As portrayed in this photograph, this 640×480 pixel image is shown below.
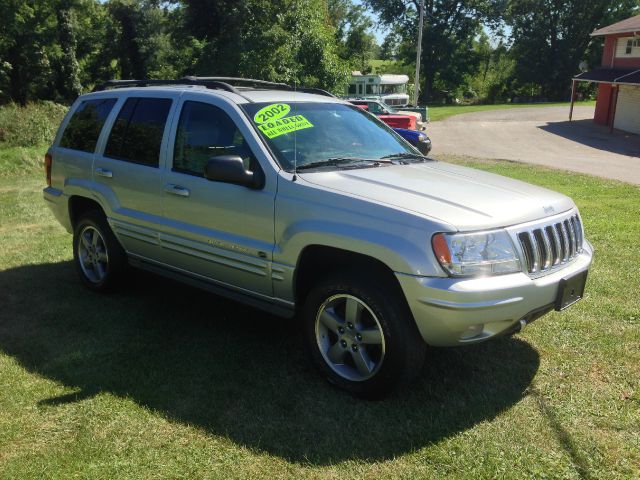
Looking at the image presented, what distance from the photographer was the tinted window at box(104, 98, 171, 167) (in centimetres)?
475

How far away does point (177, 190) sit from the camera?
4.45m

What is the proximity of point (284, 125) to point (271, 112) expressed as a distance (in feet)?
0.52

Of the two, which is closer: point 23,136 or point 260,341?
point 260,341

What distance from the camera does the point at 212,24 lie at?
26.2 m

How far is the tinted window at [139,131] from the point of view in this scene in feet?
15.6

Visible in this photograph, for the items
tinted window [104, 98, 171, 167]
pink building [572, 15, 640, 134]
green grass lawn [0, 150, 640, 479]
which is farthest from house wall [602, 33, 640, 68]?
tinted window [104, 98, 171, 167]

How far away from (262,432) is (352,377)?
676 millimetres

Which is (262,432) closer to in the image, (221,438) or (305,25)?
(221,438)

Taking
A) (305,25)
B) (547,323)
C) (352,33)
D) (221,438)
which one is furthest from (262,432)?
(352,33)

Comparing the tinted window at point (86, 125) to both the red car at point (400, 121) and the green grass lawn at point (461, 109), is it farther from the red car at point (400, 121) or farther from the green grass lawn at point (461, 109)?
the green grass lawn at point (461, 109)

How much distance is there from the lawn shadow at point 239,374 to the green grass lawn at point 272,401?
0.01 meters

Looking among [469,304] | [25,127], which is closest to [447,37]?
[25,127]

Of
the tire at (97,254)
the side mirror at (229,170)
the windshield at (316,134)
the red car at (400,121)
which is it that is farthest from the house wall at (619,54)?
the side mirror at (229,170)

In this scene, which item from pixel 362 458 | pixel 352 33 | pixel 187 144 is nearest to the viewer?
pixel 362 458
